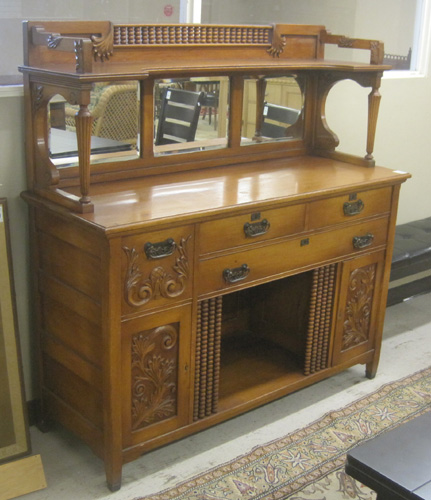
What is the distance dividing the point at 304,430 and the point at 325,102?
4.89 feet

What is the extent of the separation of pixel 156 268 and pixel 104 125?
2.15ft

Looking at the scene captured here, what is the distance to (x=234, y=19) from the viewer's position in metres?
3.29

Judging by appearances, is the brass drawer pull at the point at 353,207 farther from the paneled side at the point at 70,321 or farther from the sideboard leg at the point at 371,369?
the paneled side at the point at 70,321

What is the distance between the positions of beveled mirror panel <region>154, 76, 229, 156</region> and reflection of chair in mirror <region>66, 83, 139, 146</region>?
0.09 meters

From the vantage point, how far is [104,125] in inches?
105

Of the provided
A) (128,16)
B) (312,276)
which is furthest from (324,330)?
(128,16)

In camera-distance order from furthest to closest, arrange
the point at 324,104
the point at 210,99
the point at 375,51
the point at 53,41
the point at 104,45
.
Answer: the point at 324,104
the point at 375,51
the point at 210,99
the point at 104,45
the point at 53,41

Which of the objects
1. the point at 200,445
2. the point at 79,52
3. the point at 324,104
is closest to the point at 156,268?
the point at 79,52

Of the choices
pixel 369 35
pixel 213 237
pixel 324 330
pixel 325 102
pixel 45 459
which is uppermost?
→ pixel 369 35

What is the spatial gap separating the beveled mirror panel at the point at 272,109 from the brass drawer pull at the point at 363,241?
1.91 feet

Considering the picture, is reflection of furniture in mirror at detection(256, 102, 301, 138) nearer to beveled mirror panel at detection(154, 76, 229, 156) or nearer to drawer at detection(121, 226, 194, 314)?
beveled mirror panel at detection(154, 76, 229, 156)

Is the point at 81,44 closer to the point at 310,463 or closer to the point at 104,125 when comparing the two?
the point at 104,125

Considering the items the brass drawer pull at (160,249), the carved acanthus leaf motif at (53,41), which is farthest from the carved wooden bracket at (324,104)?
the carved acanthus leaf motif at (53,41)

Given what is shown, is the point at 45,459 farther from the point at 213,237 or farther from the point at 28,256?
the point at 213,237
